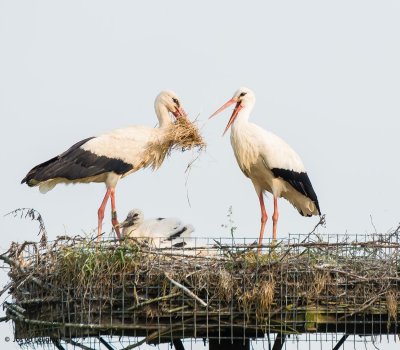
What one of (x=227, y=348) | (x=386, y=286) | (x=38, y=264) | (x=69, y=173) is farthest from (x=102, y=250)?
(x=69, y=173)

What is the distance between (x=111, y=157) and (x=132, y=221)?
0.99m

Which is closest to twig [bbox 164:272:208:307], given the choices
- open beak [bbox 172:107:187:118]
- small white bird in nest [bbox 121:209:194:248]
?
small white bird in nest [bbox 121:209:194:248]

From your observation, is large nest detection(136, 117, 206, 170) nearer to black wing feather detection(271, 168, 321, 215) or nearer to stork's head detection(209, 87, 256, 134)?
stork's head detection(209, 87, 256, 134)

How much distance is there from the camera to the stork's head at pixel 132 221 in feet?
44.2

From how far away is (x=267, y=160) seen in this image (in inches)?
539

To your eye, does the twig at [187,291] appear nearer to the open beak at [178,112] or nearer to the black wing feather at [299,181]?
the black wing feather at [299,181]

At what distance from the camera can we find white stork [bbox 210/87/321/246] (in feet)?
45.0

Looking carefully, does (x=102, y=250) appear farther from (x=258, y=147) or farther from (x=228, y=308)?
(x=258, y=147)

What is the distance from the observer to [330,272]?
424 inches

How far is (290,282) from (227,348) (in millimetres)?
1039

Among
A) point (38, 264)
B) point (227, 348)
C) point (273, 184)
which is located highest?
point (273, 184)

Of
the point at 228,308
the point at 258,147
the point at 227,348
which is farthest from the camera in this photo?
the point at 258,147

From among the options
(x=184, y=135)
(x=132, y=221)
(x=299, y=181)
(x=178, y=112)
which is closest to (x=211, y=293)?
(x=132, y=221)

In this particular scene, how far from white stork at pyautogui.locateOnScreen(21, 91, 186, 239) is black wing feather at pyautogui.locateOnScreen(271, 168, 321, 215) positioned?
1.37m
